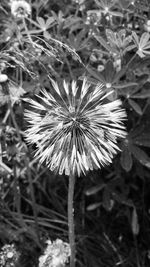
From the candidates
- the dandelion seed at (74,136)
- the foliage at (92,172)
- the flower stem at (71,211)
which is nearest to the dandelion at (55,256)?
the flower stem at (71,211)

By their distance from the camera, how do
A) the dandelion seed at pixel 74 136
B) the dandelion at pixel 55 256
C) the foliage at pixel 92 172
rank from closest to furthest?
1. the dandelion seed at pixel 74 136
2. the dandelion at pixel 55 256
3. the foliage at pixel 92 172

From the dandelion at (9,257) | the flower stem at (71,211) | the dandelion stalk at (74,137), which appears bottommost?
the dandelion at (9,257)

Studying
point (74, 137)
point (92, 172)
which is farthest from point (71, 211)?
point (92, 172)

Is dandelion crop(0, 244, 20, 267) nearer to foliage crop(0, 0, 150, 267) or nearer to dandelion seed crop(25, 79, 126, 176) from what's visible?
foliage crop(0, 0, 150, 267)

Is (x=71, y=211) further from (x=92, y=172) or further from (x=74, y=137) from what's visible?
(x=92, y=172)

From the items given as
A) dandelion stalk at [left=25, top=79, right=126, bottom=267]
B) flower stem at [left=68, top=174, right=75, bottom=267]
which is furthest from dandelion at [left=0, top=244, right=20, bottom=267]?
dandelion stalk at [left=25, top=79, right=126, bottom=267]

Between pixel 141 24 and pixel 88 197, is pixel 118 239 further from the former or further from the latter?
pixel 141 24

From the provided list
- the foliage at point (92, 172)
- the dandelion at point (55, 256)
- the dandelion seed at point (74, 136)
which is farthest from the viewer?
the foliage at point (92, 172)

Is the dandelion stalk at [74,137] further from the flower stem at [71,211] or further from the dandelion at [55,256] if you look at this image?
the dandelion at [55,256]
